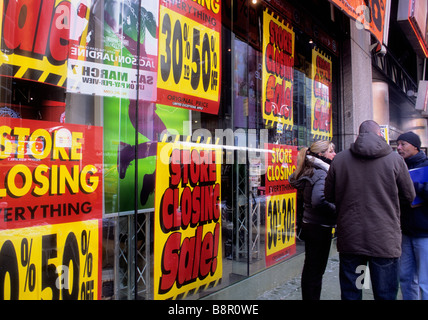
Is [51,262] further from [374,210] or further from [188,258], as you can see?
[374,210]

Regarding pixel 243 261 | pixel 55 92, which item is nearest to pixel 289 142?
pixel 243 261

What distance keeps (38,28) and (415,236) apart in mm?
3800

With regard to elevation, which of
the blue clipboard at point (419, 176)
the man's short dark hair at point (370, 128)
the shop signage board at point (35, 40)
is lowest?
the blue clipboard at point (419, 176)

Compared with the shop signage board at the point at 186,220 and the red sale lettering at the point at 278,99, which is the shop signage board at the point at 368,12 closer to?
the red sale lettering at the point at 278,99

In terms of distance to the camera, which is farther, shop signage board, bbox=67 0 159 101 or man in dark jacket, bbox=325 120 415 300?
shop signage board, bbox=67 0 159 101

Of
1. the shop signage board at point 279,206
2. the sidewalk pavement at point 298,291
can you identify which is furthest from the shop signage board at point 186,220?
the shop signage board at point 279,206

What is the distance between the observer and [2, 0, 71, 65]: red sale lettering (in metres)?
2.28

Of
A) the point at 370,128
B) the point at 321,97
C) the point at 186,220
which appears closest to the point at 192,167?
the point at 186,220

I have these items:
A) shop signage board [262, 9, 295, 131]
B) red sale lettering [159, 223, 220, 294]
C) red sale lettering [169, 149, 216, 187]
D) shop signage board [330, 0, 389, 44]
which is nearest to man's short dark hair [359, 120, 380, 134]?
red sale lettering [169, 149, 216, 187]

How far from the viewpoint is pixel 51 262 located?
7.96ft

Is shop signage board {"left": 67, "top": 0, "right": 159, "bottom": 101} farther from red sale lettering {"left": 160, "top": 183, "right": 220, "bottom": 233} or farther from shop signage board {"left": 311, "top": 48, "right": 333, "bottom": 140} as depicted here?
shop signage board {"left": 311, "top": 48, "right": 333, "bottom": 140}

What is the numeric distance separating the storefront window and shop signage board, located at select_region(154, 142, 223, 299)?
0.01 m

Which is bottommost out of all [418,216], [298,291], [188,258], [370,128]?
[298,291]

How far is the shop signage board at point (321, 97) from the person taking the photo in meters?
5.99
